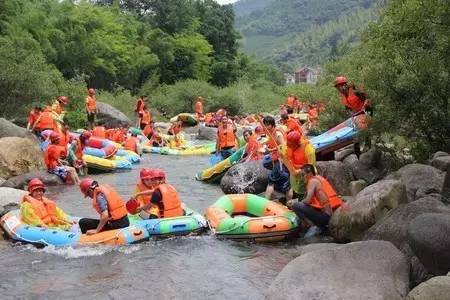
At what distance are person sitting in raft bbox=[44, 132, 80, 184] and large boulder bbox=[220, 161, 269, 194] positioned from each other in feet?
12.8

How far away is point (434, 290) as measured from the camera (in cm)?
534

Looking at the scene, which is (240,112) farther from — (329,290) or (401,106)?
(329,290)

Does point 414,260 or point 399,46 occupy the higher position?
point 399,46

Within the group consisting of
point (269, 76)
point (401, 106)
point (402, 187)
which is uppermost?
point (401, 106)

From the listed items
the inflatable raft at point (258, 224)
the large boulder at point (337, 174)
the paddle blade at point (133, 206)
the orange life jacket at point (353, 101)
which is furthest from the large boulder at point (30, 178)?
the orange life jacket at point (353, 101)

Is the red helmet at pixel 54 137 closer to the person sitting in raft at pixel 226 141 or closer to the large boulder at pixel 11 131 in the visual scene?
the large boulder at pixel 11 131

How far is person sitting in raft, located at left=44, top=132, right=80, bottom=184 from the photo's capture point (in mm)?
14594

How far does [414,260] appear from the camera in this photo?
6.80 meters

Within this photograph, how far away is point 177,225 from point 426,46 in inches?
194

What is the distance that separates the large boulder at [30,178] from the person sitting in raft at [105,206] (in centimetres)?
503

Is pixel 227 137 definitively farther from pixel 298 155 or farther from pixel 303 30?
pixel 303 30

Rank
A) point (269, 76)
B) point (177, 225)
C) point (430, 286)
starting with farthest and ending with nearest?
point (269, 76) → point (177, 225) → point (430, 286)

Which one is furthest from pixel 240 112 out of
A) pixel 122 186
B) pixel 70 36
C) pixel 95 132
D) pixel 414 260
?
pixel 414 260

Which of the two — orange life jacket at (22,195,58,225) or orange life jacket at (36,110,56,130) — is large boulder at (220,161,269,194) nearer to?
orange life jacket at (22,195,58,225)
